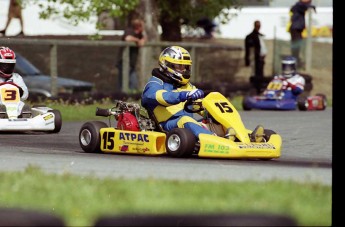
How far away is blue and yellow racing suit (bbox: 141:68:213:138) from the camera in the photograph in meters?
11.5

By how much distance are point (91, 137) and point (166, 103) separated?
Answer: 0.91 m

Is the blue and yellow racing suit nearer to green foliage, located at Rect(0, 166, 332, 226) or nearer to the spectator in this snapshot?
green foliage, located at Rect(0, 166, 332, 226)

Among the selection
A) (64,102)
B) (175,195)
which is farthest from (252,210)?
(64,102)

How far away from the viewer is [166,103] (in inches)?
454

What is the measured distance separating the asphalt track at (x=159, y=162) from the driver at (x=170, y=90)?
0.50 m

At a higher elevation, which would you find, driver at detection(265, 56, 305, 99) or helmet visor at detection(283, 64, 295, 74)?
helmet visor at detection(283, 64, 295, 74)

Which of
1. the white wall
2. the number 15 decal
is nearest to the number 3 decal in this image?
the number 15 decal

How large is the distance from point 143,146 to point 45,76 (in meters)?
9.70

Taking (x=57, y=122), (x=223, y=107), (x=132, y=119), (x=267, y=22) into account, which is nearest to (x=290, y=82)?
(x=57, y=122)

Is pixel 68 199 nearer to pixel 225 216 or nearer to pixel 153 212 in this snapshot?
pixel 153 212

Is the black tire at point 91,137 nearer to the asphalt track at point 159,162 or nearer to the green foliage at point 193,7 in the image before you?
the asphalt track at point 159,162

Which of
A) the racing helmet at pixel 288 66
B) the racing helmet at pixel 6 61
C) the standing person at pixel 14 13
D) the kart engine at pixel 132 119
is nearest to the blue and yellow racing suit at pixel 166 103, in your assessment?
the kart engine at pixel 132 119

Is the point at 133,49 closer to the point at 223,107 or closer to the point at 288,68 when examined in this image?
the point at 288,68

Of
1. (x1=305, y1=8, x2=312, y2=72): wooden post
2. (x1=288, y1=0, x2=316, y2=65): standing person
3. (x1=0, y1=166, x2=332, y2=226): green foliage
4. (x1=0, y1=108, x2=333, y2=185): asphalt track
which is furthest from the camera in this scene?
(x1=305, y1=8, x2=312, y2=72): wooden post
